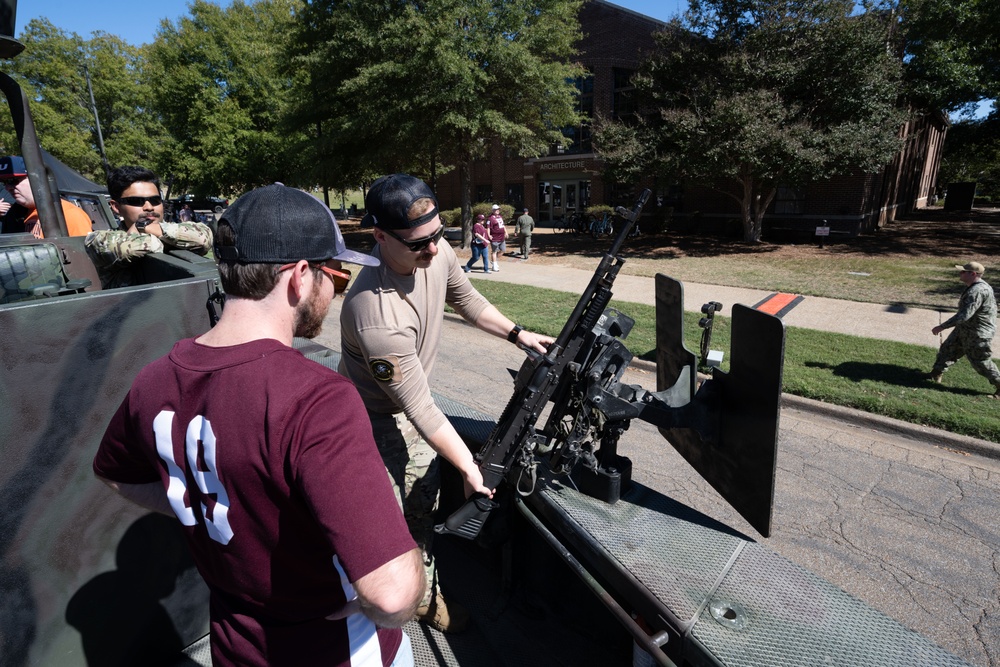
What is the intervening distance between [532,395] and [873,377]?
6.08m

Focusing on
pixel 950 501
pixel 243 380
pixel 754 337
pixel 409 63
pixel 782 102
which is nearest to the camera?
pixel 243 380

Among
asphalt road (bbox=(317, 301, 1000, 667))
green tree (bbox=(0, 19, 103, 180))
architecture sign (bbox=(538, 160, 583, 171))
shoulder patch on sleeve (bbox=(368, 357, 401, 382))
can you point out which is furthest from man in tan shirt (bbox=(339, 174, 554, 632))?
green tree (bbox=(0, 19, 103, 180))

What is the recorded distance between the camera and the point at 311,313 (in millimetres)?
1352

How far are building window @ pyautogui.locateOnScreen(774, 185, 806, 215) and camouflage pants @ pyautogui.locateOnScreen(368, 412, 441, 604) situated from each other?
884 inches

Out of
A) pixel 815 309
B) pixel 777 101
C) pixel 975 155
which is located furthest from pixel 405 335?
pixel 975 155

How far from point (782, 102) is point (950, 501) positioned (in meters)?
15.5

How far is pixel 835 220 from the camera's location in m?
20.4

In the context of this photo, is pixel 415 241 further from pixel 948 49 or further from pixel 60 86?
pixel 60 86

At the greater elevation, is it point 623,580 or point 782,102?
point 782,102

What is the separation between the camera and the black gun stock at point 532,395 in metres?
2.11

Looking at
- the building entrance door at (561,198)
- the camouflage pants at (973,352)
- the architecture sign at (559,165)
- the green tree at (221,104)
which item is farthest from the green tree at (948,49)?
the green tree at (221,104)

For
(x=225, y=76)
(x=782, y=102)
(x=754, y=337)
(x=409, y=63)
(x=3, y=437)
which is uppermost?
(x=225, y=76)

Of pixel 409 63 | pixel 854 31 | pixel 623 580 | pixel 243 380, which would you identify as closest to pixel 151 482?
pixel 243 380

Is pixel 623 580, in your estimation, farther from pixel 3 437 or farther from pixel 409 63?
pixel 409 63
